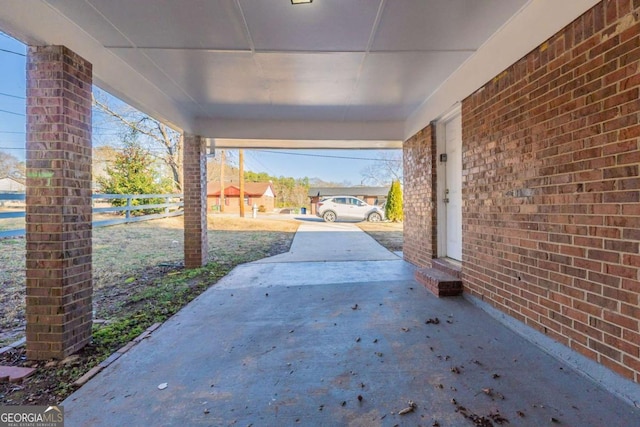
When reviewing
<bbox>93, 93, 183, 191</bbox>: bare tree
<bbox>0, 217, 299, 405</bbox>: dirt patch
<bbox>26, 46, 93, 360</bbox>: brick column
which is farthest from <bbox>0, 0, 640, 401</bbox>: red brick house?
<bbox>93, 93, 183, 191</bbox>: bare tree

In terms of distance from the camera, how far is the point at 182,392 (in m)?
1.91

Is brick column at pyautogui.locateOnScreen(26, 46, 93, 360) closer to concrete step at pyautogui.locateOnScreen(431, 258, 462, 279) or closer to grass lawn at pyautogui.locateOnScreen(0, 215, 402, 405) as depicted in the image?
grass lawn at pyautogui.locateOnScreen(0, 215, 402, 405)

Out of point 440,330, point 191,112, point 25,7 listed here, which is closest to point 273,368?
point 440,330

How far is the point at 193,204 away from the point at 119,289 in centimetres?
181

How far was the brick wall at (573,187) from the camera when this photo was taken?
1729 millimetres

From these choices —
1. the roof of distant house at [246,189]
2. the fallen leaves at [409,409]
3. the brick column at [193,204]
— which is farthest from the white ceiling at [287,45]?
the roof of distant house at [246,189]

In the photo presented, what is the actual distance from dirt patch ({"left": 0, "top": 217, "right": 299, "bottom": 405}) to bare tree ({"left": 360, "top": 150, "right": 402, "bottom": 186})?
63.5ft

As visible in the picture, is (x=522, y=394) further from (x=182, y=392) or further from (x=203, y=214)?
(x=203, y=214)

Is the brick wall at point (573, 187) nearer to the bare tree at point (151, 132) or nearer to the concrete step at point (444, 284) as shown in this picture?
the concrete step at point (444, 284)

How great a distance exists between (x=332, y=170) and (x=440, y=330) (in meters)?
37.6

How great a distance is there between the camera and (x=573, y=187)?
6.85 ft

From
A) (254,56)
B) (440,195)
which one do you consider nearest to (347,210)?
(440,195)

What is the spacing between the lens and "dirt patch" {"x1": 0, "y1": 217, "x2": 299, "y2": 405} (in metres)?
2.13

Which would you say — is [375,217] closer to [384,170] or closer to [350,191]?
[384,170]
